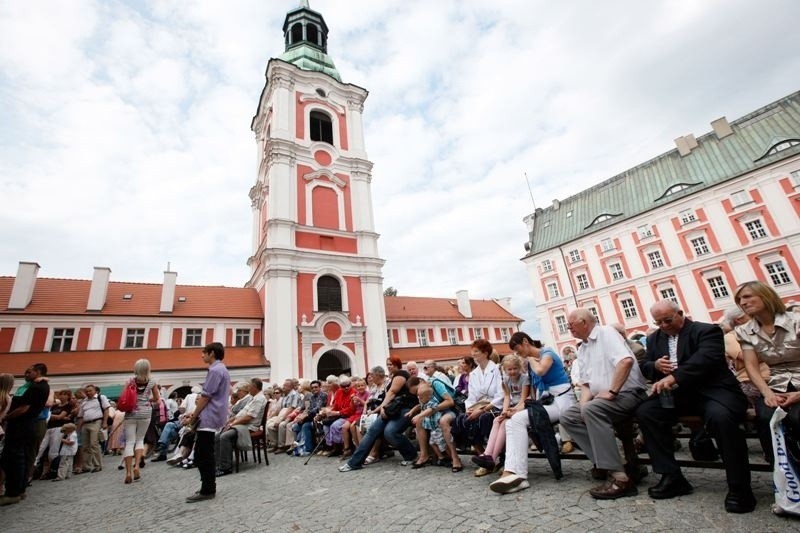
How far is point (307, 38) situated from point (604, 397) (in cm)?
3463

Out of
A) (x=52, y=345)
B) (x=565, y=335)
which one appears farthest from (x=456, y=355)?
(x=52, y=345)

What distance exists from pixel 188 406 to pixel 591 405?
1033cm

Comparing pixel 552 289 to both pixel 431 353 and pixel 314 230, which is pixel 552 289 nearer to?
pixel 431 353

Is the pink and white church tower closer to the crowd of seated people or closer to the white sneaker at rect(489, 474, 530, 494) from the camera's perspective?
the crowd of seated people

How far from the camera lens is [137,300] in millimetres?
19703

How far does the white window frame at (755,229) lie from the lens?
20.9m

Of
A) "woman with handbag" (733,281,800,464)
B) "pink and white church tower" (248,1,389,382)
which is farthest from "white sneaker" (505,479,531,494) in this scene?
"pink and white church tower" (248,1,389,382)

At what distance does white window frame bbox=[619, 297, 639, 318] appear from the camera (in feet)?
81.8

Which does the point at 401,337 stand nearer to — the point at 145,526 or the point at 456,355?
the point at 456,355

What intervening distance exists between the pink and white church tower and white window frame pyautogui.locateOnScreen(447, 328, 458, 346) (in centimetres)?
896

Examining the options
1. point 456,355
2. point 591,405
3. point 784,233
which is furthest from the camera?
point 456,355

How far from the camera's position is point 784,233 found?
20.1 m

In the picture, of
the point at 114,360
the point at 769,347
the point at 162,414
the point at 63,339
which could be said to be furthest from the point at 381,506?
the point at 63,339

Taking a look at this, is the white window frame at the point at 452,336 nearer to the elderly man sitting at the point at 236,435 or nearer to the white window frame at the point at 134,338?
the white window frame at the point at 134,338
